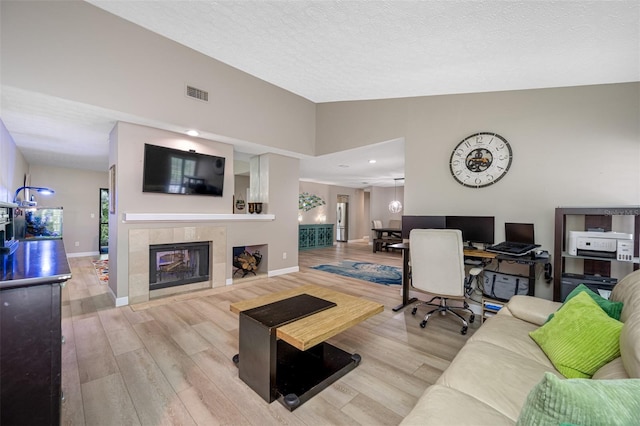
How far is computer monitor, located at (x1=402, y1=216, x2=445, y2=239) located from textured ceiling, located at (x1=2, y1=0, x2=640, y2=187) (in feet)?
5.66

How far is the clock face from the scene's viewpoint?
10.8 feet

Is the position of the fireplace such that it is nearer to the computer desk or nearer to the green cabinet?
the computer desk

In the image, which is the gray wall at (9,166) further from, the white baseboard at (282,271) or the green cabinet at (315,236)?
the green cabinet at (315,236)

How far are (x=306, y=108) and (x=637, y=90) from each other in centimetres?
434

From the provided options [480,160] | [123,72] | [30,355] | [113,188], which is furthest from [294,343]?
[113,188]

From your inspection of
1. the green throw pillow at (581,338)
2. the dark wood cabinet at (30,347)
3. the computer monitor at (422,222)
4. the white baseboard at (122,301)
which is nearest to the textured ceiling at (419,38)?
the computer monitor at (422,222)

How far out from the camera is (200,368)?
2102mm

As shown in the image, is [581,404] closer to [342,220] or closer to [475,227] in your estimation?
[475,227]

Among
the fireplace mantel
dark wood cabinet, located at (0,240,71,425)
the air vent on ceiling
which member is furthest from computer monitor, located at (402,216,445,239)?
dark wood cabinet, located at (0,240,71,425)

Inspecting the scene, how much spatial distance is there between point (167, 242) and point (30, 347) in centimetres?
285

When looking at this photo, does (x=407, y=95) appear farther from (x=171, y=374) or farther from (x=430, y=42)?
(x=171, y=374)

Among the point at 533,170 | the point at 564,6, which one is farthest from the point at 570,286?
the point at 564,6

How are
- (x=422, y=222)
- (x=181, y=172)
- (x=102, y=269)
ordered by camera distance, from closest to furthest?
(x=422, y=222)
(x=181, y=172)
(x=102, y=269)

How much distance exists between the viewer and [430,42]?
2.59 meters
